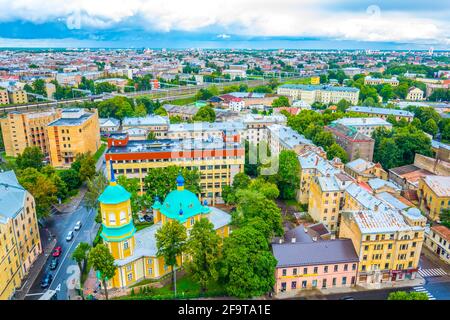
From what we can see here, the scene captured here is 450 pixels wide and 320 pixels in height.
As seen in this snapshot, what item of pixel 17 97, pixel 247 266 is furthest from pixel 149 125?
pixel 17 97

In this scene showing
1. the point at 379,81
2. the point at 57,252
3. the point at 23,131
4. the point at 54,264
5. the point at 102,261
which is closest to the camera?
the point at 102,261

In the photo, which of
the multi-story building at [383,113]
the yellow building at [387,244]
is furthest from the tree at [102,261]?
the multi-story building at [383,113]

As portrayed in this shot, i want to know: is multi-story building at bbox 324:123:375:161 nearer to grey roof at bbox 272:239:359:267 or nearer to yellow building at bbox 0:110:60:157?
grey roof at bbox 272:239:359:267

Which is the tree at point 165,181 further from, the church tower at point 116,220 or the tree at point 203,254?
the tree at point 203,254

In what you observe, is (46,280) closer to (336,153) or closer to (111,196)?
(111,196)
